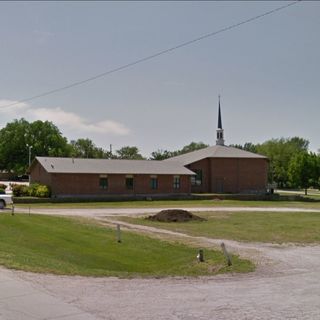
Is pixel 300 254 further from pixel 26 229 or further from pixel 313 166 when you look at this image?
pixel 313 166

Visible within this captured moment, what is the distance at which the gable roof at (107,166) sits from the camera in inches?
2207

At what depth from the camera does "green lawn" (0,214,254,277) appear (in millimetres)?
14061

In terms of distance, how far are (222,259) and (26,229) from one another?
13.4m

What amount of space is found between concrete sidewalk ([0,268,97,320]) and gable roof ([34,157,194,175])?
4470cm

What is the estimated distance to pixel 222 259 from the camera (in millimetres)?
16203

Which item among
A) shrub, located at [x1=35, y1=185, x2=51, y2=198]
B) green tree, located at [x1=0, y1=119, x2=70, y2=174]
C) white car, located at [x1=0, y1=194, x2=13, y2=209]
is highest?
green tree, located at [x1=0, y1=119, x2=70, y2=174]

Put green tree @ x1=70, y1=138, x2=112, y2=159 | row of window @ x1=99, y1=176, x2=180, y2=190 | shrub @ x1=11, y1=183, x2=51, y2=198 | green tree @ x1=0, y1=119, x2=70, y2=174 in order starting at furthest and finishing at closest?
1. green tree @ x1=70, y1=138, x2=112, y2=159
2. green tree @ x1=0, y1=119, x2=70, y2=174
3. row of window @ x1=99, y1=176, x2=180, y2=190
4. shrub @ x1=11, y1=183, x2=51, y2=198

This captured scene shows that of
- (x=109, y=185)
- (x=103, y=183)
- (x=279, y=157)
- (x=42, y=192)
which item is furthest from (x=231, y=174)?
(x=279, y=157)

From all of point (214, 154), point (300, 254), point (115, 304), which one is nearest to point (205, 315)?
point (115, 304)

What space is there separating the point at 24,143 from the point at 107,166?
218 feet

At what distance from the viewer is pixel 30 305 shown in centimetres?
852

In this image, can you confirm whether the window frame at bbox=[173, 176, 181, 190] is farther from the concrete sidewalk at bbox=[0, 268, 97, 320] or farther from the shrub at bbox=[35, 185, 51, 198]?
the concrete sidewalk at bbox=[0, 268, 97, 320]

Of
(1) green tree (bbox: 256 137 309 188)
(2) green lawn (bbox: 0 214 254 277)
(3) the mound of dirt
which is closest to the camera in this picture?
(2) green lawn (bbox: 0 214 254 277)

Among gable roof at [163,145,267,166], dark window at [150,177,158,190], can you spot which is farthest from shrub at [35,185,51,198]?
gable roof at [163,145,267,166]
